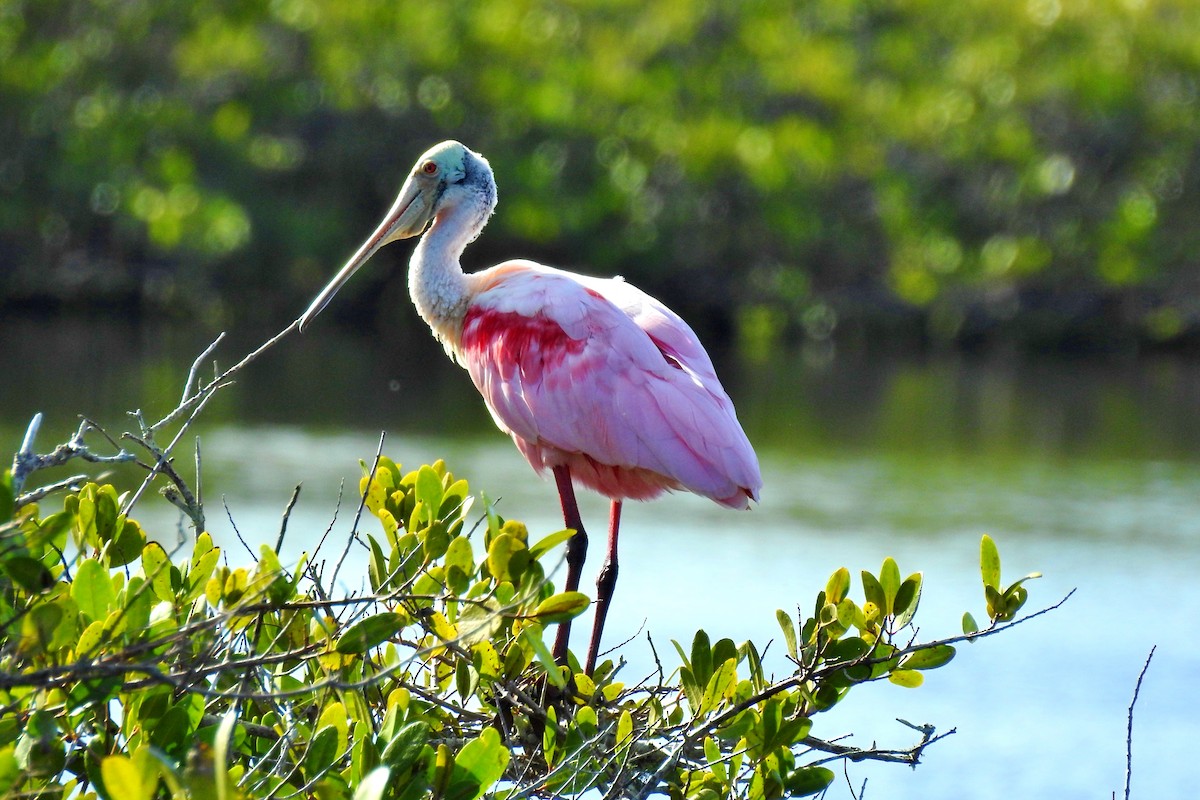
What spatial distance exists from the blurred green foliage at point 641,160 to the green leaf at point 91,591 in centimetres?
1986

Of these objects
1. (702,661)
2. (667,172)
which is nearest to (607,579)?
(702,661)

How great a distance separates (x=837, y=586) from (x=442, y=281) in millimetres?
1718

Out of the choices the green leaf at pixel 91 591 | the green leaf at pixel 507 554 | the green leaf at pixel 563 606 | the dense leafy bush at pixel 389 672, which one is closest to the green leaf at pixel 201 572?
the dense leafy bush at pixel 389 672

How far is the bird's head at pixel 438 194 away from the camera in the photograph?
4.82 metres

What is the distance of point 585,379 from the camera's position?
4.33 m

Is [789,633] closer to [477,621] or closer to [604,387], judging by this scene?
[477,621]

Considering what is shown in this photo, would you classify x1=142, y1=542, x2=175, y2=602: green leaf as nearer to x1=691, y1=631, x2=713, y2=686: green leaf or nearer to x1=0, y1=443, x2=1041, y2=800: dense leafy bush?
x1=0, y1=443, x2=1041, y2=800: dense leafy bush

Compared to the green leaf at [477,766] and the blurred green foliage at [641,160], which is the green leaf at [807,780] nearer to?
the green leaf at [477,766]

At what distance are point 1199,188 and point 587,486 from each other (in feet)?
67.8

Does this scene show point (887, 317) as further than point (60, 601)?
Yes

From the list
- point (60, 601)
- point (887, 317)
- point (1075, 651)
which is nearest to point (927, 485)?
point (1075, 651)

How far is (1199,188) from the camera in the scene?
76.8ft

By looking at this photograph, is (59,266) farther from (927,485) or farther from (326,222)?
(927,485)

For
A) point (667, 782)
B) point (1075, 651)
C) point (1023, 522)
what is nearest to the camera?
point (667, 782)
